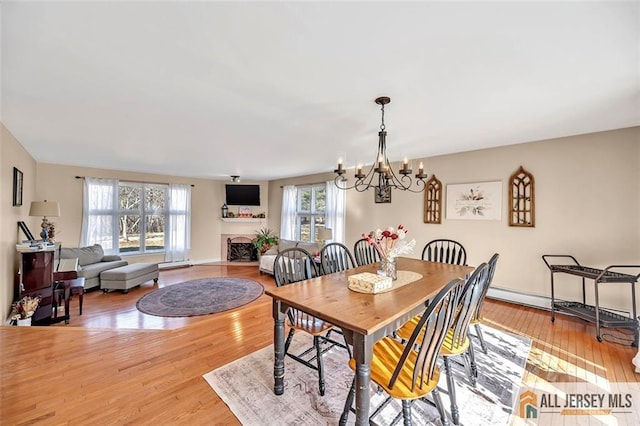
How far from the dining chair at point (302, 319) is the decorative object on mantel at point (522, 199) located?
118 inches

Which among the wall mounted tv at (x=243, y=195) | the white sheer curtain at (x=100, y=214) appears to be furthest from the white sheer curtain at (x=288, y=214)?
the white sheer curtain at (x=100, y=214)

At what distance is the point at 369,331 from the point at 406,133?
7.93 ft

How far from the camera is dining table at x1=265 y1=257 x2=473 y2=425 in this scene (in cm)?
129

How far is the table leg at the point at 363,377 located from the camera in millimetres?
1272

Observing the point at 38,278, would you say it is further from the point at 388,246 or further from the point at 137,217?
the point at 388,246

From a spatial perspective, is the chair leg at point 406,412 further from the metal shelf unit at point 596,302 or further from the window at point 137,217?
the window at point 137,217

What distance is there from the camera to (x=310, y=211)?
21.1 ft

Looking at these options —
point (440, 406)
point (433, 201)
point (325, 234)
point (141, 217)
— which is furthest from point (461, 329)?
point (141, 217)

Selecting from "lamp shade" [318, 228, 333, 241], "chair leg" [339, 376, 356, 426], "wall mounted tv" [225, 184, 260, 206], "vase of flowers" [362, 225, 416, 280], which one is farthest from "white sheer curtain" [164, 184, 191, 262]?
"chair leg" [339, 376, 356, 426]

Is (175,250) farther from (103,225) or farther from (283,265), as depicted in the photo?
(283,265)

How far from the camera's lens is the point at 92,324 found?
339 centimetres

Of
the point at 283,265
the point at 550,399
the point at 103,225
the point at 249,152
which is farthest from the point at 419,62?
the point at 103,225

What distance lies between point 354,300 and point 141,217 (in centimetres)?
640

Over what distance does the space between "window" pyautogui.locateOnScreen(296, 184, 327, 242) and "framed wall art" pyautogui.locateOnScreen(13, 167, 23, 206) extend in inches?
186
